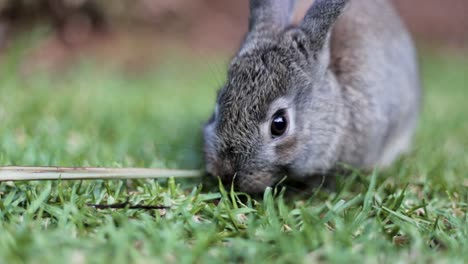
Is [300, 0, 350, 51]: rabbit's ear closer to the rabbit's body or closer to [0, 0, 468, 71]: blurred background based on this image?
the rabbit's body

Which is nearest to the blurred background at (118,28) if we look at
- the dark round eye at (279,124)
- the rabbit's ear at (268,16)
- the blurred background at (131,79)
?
the blurred background at (131,79)

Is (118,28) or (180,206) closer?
(180,206)

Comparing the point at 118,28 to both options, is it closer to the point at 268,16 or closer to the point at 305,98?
the point at 268,16

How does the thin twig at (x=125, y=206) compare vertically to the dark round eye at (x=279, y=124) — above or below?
below

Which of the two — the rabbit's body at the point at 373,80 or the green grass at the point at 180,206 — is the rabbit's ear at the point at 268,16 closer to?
the rabbit's body at the point at 373,80

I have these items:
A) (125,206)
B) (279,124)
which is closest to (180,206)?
(125,206)
